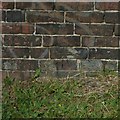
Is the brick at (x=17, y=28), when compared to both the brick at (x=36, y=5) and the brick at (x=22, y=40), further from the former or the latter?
the brick at (x=36, y=5)

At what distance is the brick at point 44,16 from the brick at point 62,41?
6.1 inches

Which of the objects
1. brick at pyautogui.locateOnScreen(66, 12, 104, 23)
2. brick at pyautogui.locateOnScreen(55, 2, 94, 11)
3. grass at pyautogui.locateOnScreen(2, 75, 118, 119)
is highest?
brick at pyautogui.locateOnScreen(55, 2, 94, 11)

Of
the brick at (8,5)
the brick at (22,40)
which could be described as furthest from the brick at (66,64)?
the brick at (8,5)

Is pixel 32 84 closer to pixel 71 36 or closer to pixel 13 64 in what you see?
pixel 13 64

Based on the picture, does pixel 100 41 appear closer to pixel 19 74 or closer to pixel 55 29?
→ pixel 55 29

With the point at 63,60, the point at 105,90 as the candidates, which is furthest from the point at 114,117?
the point at 63,60

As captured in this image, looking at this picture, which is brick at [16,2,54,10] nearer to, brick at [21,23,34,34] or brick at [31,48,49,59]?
brick at [21,23,34,34]

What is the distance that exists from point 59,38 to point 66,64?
24cm

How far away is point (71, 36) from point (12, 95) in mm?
701

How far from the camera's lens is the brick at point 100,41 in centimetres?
309

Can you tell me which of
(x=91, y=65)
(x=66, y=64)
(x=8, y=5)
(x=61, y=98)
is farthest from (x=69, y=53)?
(x=8, y=5)

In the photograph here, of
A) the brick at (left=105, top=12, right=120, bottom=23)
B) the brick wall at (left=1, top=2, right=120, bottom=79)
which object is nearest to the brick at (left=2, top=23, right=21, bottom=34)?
the brick wall at (left=1, top=2, right=120, bottom=79)

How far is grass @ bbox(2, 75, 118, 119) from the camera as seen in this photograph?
2.75m

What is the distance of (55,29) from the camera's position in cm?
308
